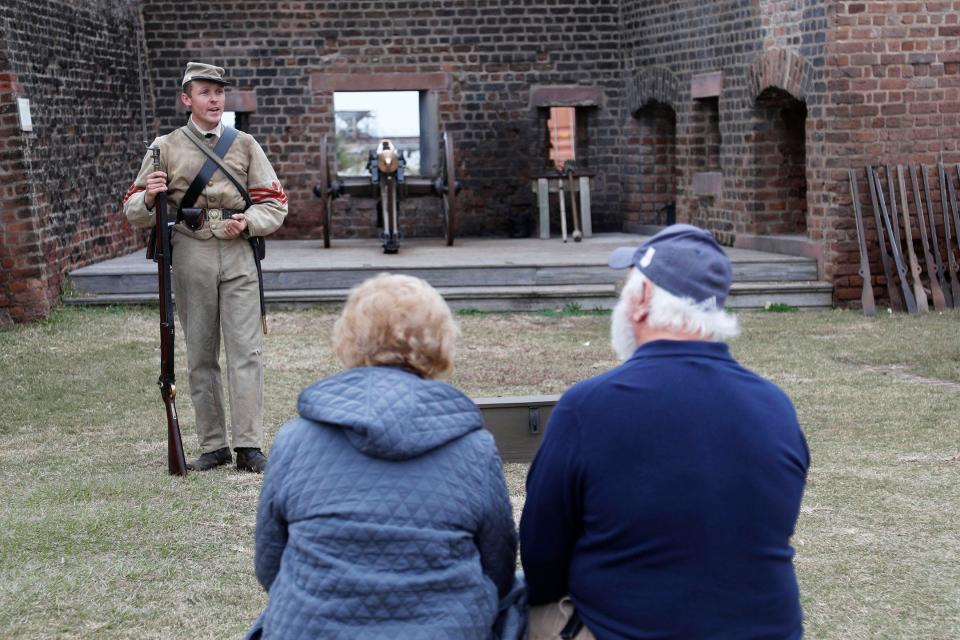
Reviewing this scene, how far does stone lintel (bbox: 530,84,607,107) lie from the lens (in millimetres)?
15000

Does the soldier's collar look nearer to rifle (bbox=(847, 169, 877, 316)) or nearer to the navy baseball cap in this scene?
the navy baseball cap

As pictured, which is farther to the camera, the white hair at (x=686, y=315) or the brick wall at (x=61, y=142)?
the brick wall at (x=61, y=142)

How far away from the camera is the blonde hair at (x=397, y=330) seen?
241 cm

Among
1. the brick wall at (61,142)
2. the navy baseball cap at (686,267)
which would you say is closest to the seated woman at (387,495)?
the navy baseball cap at (686,267)

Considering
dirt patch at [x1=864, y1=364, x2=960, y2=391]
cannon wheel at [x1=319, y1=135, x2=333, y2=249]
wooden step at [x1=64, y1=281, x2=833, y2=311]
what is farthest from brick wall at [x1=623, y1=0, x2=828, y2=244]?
cannon wheel at [x1=319, y1=135, x2=333, y2=249]

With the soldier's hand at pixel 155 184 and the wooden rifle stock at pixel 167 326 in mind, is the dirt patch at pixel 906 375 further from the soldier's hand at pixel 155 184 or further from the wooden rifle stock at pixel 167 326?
the soldier's hand at pixel 155 184

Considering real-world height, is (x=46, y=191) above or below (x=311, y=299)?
above

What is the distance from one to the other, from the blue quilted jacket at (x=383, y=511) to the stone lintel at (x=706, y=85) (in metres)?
10.6

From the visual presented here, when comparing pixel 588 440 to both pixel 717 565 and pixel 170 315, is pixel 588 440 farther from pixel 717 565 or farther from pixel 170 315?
pixel 170 315

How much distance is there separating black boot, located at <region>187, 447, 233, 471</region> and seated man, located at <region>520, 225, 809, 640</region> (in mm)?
3629

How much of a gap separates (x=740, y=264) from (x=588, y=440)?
901 centimetres

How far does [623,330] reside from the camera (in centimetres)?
242

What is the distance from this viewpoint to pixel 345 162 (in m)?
26.5

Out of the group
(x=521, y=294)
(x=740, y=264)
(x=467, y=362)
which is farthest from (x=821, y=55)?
(x=467, y=362)
